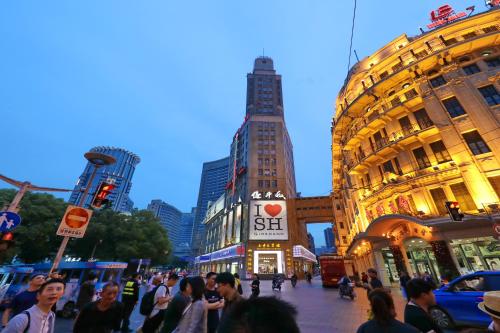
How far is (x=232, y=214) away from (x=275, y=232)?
12.8 metres

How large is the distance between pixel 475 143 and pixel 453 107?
3.51 m

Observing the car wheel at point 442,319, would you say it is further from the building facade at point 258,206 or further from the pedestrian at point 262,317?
the building facade at point 258,206

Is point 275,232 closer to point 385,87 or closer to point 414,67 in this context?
point 385,87

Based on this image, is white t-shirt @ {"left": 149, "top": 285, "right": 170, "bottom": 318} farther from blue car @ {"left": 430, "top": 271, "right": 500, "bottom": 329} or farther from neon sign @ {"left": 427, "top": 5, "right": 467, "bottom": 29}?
neon sign @ {"left": 427, "top": 5, "right": 467, "bottom": 29}

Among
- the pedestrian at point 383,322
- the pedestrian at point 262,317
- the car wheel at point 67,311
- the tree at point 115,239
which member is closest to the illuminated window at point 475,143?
the pedestrian at point 383,322

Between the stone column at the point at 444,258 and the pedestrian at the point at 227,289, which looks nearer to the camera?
the pedestrian at the point at 227,289

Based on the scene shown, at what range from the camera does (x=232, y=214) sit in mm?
49562

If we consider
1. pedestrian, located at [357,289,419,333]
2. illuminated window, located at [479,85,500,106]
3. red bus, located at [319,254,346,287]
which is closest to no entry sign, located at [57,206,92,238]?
pedestrian, located at [357,289,419,333]

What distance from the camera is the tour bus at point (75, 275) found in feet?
32.5

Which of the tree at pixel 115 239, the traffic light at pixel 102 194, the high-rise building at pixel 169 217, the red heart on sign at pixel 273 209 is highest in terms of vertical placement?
the high-rise building at pixel 169 217

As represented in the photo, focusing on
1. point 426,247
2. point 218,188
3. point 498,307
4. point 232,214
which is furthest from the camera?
point 218,188

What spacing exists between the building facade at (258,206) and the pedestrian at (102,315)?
36.9 m

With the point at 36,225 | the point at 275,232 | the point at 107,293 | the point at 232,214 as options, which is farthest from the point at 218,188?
the point at 107,293

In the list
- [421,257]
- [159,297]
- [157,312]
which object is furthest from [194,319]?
[421,257]
